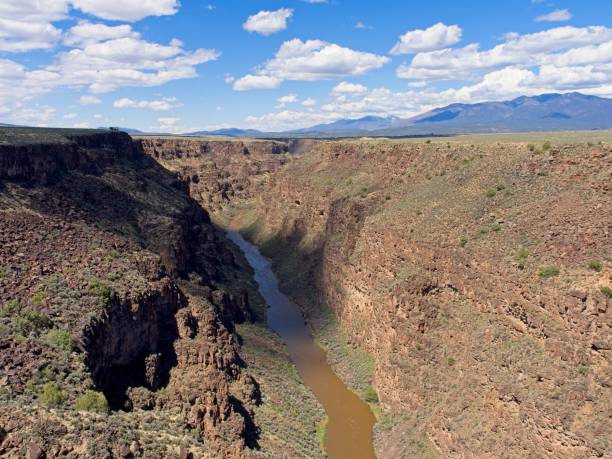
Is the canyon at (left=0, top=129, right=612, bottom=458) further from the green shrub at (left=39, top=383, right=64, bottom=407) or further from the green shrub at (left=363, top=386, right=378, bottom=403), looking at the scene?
the green shrub at (left=363, top=386, right=378, bottom=403)

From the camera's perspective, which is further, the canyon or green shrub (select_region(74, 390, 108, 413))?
the canyon

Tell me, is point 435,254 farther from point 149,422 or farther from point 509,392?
point 149,422

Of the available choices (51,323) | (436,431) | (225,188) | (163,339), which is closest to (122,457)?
(51,323)

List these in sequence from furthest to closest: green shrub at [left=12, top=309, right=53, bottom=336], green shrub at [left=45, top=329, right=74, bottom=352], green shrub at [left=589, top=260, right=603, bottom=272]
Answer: green shrub at [left=589, top=260, right=603, bottom=272], green shrub at [left=12, top=309, right=53, bottom=336], green shrub at [left=45, top=329, right=74, bottom=352]

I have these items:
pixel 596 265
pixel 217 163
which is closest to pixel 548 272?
pixel 596 265

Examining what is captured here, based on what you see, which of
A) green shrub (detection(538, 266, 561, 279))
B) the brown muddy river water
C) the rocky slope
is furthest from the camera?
the brown muddy river water

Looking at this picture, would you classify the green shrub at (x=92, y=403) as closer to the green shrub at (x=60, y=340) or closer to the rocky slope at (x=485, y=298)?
the green shrub at (x=60, y=340)

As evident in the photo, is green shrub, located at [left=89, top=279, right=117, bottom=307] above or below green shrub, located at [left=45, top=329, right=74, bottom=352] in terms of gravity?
above

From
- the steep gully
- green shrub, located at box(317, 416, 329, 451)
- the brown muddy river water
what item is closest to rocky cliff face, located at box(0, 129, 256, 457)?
green shrub, located at box(317, 416, 329, 451)
